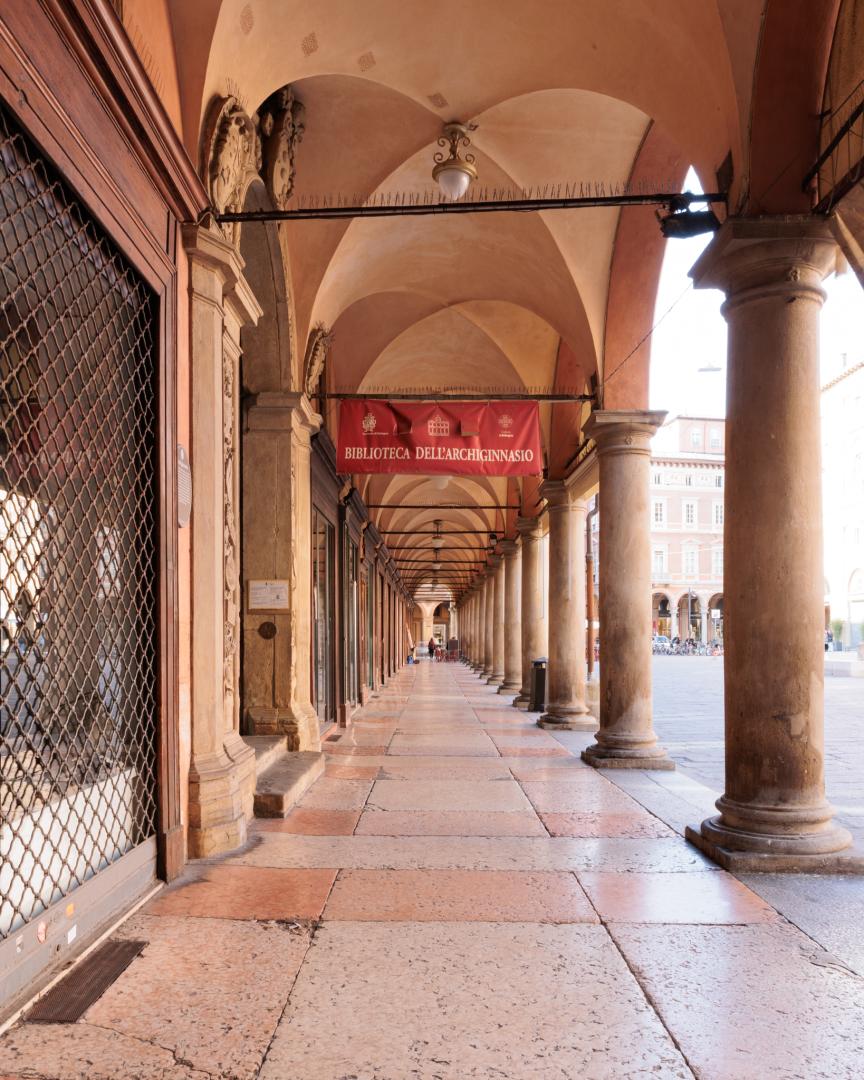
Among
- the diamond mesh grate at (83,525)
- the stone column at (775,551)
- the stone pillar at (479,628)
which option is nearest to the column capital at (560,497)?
the stone column at (775,551)

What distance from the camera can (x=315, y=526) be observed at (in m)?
10.9

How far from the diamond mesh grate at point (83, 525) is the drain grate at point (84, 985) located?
0.28 metres

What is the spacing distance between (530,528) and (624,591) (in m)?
9.27

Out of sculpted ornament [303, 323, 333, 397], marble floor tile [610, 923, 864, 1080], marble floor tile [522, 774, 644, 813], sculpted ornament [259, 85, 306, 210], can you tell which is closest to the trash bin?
marble floor tile [522, 774, 644, 813]

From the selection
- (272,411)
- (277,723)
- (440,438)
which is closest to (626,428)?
(440,438)

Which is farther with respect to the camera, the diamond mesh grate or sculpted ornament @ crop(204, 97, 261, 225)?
sculpted ornament @ crop(204, 97, 261, 225)

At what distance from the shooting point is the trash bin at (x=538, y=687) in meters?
15.0

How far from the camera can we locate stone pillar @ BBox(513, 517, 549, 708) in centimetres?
1712

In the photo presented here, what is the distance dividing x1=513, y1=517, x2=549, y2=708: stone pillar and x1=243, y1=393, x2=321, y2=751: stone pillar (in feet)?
29.6

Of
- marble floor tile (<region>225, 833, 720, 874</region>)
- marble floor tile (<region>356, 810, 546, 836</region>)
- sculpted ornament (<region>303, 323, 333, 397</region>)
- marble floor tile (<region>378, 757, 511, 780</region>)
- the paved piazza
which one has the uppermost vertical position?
sculpted ornament (<region>303, 323, 333, 397</region>)

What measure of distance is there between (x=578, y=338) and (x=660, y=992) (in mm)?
7730

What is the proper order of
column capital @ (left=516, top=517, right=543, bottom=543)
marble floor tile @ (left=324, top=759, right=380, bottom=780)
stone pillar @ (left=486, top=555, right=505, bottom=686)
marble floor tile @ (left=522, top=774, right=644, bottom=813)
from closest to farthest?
marble floor tile @ (left=522, top=774, right=644, bottom=813) < marble floor tile @ (left=324, top=759, right=380, bottom=780) < column capital @ (left=516, top=517, right=543, bottom=543) < stone pillar @ (left=486, top=555, right=505, bottom=686)

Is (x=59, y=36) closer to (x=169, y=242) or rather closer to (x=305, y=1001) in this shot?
(x=169, y=242)

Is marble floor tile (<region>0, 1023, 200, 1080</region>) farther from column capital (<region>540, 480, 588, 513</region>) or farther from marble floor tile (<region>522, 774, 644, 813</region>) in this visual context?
column capital (<region>540, 480, 588, 513</region>)
